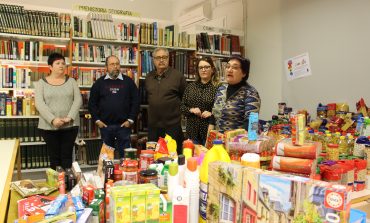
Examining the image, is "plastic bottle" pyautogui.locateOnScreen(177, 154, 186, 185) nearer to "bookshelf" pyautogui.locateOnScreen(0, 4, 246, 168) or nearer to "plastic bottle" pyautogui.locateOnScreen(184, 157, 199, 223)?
"plastic bottle" pyautogui.locateOnScreen(184, 157, 199, 223)

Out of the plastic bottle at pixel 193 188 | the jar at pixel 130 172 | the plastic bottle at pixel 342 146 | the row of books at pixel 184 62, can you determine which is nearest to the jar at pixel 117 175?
the jar at pixel 130 172

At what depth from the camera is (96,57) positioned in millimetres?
4445

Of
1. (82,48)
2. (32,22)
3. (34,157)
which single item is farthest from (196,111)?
(32,22)

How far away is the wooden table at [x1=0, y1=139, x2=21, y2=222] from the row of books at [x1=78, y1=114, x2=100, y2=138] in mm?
1076

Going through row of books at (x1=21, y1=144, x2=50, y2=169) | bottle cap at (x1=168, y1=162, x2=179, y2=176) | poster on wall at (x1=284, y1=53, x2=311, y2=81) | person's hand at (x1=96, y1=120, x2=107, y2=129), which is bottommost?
row of books at (x1=21, y1=144, x2=50, y2=169)

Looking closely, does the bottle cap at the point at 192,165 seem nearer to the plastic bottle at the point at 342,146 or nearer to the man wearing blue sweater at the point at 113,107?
the plastic bottle at the point at 342,146

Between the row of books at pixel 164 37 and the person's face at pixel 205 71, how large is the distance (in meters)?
1.62

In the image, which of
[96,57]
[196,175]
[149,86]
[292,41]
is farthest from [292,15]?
[196,175]

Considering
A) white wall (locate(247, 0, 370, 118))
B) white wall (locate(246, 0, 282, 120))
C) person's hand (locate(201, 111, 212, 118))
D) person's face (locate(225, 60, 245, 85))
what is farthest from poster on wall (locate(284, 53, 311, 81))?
person's face (locate(225, 60, 245, 85))

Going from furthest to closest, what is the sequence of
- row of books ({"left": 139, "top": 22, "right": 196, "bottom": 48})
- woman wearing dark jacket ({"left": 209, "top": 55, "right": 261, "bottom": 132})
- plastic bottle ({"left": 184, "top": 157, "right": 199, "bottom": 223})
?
row of books ({"left": 139, "top": 22, "right": 196, "bottom": 48}) → woman wearing dark jacket ({"left": 209, "top": 55, "right": 261, "bottom": 132}) → plastic bottle ({"left": 184, "top": 157, "right": 199, "bottom": 223})

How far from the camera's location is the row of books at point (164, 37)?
461cm

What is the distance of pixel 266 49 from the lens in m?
4.69

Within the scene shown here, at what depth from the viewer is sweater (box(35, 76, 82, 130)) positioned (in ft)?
11.4

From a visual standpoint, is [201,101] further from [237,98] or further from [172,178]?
[172,178]
